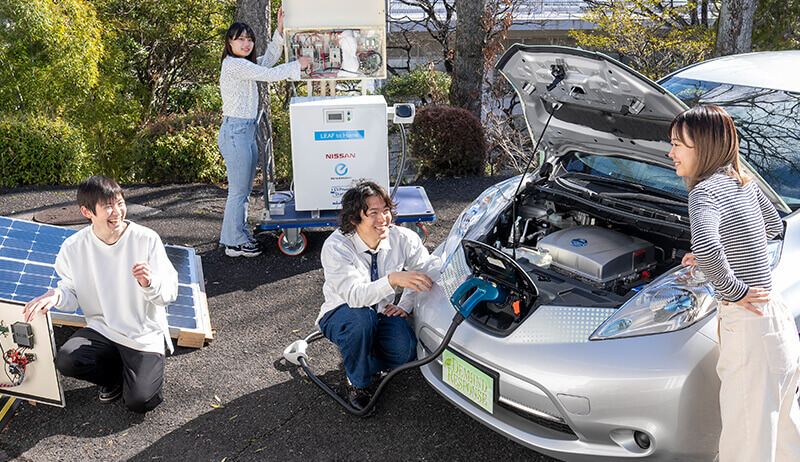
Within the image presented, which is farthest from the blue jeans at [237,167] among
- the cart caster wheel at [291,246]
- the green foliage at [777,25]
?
the green foliage at [777,25]

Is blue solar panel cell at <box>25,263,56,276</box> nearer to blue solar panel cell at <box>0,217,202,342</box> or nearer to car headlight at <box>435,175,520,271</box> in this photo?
blue solar panel cell at <box>0,217,202,342</box>

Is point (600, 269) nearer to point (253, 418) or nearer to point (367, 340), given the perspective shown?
point (367, 340)

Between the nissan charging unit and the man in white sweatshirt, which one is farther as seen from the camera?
the nissan charging unit

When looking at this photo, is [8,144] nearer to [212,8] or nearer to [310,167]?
[310,167]

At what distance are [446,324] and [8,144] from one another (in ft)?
22.2

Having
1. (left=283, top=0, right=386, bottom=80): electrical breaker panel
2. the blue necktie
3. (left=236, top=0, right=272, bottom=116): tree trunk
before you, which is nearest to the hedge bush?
(left=236, top=0, right=272, bottom=116): tree trunk

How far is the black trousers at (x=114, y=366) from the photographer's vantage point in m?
3.21

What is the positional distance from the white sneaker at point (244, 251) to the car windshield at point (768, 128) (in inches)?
136

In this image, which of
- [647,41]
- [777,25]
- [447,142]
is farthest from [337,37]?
[777,25]

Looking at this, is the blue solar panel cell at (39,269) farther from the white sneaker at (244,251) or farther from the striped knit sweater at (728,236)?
the striped knit sweater at (728,236)

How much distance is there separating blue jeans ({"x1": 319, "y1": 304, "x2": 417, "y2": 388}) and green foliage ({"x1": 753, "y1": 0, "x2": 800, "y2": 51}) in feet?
38.9

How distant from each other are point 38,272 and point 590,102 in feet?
11.0

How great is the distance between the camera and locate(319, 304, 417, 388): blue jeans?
10.4 ft

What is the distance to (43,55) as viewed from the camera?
8.48 meters
